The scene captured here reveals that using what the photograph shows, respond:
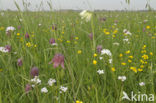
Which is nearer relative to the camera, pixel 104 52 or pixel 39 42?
pixel 104 52

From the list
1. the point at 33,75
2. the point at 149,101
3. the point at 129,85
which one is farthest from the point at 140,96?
the point at 33,75

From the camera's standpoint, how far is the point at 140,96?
→ 46.9 inches

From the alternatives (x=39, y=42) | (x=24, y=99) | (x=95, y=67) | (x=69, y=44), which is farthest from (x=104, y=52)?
(x=39, y=42)

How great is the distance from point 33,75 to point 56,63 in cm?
26

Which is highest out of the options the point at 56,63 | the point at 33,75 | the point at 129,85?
the point at 56,63

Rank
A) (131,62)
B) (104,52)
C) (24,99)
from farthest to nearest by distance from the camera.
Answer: (131,62), (104,52), (24,99)

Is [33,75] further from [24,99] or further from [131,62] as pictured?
[131,62]

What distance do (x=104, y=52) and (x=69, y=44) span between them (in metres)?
0.92

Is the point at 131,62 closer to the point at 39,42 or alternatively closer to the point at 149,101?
the point at 149,101

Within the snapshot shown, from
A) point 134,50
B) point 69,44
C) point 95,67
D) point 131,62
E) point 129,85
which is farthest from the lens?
point 69,44

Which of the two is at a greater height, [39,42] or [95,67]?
[39,42]

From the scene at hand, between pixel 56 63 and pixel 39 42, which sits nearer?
pixel 56 63

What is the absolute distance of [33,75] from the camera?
1.25 meters

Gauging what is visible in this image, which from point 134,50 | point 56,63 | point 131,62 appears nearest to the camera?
point 56,63
